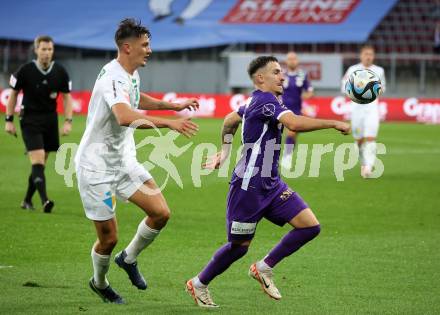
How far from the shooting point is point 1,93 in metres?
37.1

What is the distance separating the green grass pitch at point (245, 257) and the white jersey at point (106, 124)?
127cm

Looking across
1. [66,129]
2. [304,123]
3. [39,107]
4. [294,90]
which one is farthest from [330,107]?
[304,123]

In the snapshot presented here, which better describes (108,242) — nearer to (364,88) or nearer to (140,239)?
(140,239)

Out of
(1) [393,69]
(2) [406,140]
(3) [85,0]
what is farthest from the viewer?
(3) [85,0]

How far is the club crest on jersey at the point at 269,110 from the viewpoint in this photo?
795cm

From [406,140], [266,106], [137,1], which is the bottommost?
[406,140]

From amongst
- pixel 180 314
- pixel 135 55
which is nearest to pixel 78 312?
pixel 180 314

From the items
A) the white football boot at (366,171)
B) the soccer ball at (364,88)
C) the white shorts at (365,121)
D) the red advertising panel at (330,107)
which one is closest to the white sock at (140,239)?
the soccer ball at (364,88)

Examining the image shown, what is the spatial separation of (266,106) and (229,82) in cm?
3265

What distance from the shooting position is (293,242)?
8.34 meters

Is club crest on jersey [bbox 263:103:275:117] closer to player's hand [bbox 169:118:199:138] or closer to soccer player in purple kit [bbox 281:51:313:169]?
player's hand [bbox 169:118:199:138]

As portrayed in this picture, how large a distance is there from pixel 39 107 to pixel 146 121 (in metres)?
6.89

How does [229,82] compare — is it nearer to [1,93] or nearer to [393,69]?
[393,69]

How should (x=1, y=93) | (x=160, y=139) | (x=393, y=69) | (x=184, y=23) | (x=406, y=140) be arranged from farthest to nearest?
(x=184, y=23)
(x=393, y=69)
(x=1, y=93)
(x=406, y=140)
(x=160, y=139)
